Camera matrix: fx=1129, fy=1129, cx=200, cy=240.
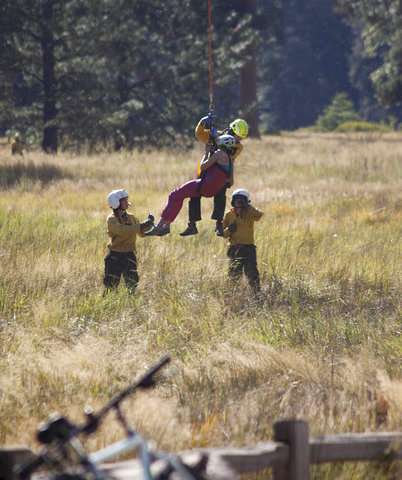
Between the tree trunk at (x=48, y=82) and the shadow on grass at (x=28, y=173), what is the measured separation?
6692 millimetres

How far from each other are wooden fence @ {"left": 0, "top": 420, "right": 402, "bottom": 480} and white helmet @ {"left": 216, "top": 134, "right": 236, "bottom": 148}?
5701 millimetres

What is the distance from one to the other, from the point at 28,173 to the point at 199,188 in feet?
42.4

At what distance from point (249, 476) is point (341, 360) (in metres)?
2.43

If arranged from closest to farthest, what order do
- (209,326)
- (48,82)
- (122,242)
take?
(209,326), (122,242), (48,82)

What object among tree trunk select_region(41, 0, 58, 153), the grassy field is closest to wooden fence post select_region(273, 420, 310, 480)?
the grassy field

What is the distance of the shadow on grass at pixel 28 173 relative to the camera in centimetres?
2092

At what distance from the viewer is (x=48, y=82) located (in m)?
31.9

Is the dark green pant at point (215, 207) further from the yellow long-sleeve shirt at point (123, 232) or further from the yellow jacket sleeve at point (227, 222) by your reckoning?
the yellow long-sleeve shirt at point (123, 232)

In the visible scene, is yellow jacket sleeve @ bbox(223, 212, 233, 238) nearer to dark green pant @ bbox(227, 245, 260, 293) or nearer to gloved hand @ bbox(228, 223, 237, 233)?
gloved hand @ bbox(228, 223, 237, 233)

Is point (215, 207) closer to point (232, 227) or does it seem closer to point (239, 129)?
point (232, 227)

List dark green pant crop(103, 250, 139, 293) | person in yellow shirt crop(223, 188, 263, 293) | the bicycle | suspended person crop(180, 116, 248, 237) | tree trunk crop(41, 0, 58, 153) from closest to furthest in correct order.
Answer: the bicycle
suspended person crop(180, 116, 248, 237)
dark green pant crop(103, 250, 139, 293)
person in yellow shirt crop(223, 188, 263, 293)
tree trunk crop(41, 0, 58, 153)

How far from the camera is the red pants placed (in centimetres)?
1041

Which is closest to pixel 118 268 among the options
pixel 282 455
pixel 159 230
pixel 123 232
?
pixel 123 232

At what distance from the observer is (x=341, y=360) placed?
792 centimetres
